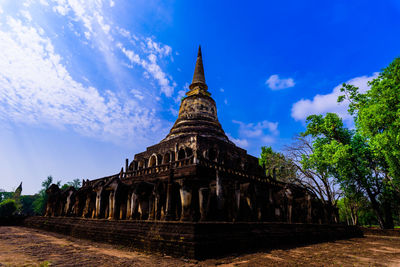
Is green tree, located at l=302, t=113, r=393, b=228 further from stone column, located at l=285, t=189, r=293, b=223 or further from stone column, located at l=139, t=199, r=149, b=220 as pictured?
stone column, located at l=139, t=199, r=149, b=220

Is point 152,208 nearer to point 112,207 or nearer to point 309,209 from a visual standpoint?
point 112,207

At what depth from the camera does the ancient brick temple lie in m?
9.55

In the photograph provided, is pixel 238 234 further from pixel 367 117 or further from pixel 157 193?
pixel 367 117

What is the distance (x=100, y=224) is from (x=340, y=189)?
71.7 ft

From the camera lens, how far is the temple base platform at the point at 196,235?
6.67 m

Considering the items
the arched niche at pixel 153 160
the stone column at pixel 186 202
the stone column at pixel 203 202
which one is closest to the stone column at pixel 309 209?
the stone column at pixel 203 202

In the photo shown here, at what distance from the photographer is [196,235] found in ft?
21.5

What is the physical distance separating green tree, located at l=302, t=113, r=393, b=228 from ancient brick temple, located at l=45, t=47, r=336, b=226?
4.51 m

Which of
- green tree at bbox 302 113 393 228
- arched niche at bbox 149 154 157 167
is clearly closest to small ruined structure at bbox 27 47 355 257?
arched niche at bbox 149 154 157 167

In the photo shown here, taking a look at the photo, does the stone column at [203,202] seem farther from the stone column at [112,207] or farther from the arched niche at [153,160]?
the arched niche at [153,160]

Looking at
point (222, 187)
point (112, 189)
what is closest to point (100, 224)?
point (112, 189)

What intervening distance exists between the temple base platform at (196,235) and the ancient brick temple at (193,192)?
944 mm

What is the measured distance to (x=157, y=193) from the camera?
10.0m

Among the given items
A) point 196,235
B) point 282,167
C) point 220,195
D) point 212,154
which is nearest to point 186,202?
point 220,195
